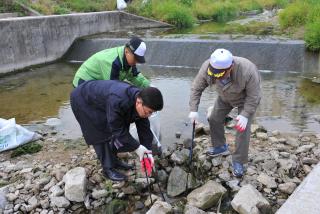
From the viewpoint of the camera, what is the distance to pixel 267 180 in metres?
3.90

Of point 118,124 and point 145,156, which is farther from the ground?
point 118,124

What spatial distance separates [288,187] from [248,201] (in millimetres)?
607

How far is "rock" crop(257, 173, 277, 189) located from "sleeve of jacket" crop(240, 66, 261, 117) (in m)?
0.74

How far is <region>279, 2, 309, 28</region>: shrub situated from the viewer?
479 inches

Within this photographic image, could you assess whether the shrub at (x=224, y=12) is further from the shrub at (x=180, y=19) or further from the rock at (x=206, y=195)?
the rock at (x=206, y=195)

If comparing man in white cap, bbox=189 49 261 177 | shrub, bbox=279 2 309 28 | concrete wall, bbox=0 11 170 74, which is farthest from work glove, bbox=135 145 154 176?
shrub, bbox=279 2 309 28

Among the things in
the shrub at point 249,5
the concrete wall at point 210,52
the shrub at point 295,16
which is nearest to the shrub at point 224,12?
the shrub at point 249,5

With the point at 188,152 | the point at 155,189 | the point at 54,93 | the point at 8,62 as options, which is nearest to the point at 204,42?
the point at 54,93

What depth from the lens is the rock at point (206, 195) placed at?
3647mm

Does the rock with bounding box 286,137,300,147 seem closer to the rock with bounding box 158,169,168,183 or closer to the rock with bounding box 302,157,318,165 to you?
the rock with bounding box 302,157,318,165

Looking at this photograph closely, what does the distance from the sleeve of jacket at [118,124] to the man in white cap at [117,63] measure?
2.59ft

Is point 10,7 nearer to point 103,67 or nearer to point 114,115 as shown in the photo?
point 103,67

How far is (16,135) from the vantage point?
16.7ft

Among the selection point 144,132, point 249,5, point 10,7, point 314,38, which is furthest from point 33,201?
point 249,5
